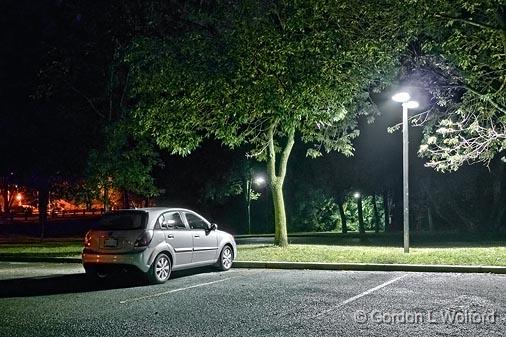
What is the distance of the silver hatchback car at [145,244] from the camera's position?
1151cm

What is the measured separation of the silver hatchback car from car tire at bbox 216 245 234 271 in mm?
850

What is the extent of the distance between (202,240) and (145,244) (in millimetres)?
2021

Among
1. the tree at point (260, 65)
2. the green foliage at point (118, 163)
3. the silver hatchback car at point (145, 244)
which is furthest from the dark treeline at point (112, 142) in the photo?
the silver hatchback car at point (145, 244)

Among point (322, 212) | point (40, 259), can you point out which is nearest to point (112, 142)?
point (40, 259)

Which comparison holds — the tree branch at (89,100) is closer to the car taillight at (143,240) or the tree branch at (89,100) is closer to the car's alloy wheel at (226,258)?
the car's alloy wheel at (226,258)

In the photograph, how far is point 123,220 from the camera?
1209cm

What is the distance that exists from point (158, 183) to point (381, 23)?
35.9 meters

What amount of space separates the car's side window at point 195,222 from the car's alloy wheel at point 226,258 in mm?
910

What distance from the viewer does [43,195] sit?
37938 mm

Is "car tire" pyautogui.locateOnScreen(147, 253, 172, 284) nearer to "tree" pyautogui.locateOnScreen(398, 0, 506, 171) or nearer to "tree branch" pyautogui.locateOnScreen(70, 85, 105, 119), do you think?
"tree" pyautogui.locateOnScreen(398, 0, 506, 171)

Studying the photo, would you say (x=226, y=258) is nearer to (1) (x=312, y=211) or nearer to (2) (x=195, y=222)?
(2) (x=195, y=222)

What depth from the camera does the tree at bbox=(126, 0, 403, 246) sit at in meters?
16.6

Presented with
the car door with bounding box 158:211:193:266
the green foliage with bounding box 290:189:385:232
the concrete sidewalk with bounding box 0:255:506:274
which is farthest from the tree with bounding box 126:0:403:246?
the green foliage with bounding box 290:189:385:232

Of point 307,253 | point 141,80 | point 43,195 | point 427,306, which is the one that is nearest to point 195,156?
point 43,195
